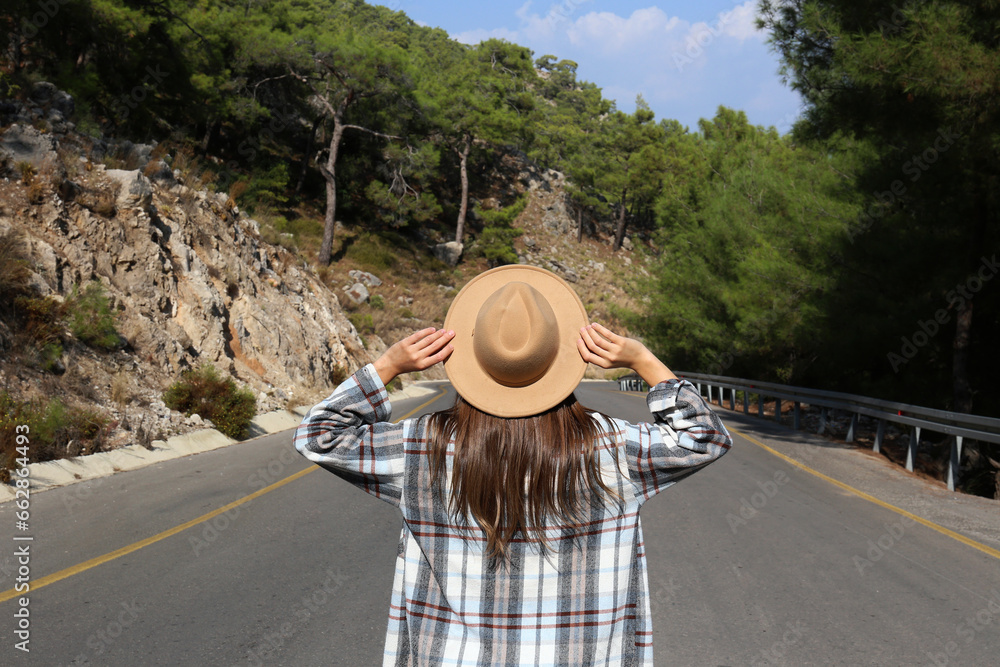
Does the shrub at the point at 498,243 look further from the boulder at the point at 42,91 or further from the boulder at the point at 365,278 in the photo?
the boulder at the point at 42,91

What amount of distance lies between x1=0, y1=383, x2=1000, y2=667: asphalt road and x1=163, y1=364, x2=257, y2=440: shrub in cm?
432

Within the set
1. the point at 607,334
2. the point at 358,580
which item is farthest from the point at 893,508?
the point at 607,334

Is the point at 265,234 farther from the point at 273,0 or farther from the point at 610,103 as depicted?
the point at 610,103

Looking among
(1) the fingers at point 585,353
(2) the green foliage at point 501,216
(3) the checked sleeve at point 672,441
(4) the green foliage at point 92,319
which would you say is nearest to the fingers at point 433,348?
(1) the fingers at point 585,353

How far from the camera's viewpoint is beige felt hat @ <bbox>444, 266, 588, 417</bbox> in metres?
1.96

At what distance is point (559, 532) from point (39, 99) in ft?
68.7

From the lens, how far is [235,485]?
9773mm

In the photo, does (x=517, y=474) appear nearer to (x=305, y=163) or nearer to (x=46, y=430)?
(x=46, y=430)

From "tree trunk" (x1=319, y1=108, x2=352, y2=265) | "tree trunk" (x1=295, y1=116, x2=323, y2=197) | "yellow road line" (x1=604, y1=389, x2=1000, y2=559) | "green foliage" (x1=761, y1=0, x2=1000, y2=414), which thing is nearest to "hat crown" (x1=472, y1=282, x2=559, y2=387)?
"yellow road line" (x1=604, y1=389, x2=1000, y2=559)

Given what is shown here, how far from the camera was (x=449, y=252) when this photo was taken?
5666 cm

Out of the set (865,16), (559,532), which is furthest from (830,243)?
(559,532)

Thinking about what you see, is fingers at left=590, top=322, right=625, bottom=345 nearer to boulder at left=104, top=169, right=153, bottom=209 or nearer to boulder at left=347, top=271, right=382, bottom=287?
boulder at left=104, top=169, right=153, bottom=209

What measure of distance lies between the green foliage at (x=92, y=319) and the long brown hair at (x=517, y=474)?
45.7 feet

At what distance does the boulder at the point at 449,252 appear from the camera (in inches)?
2216
